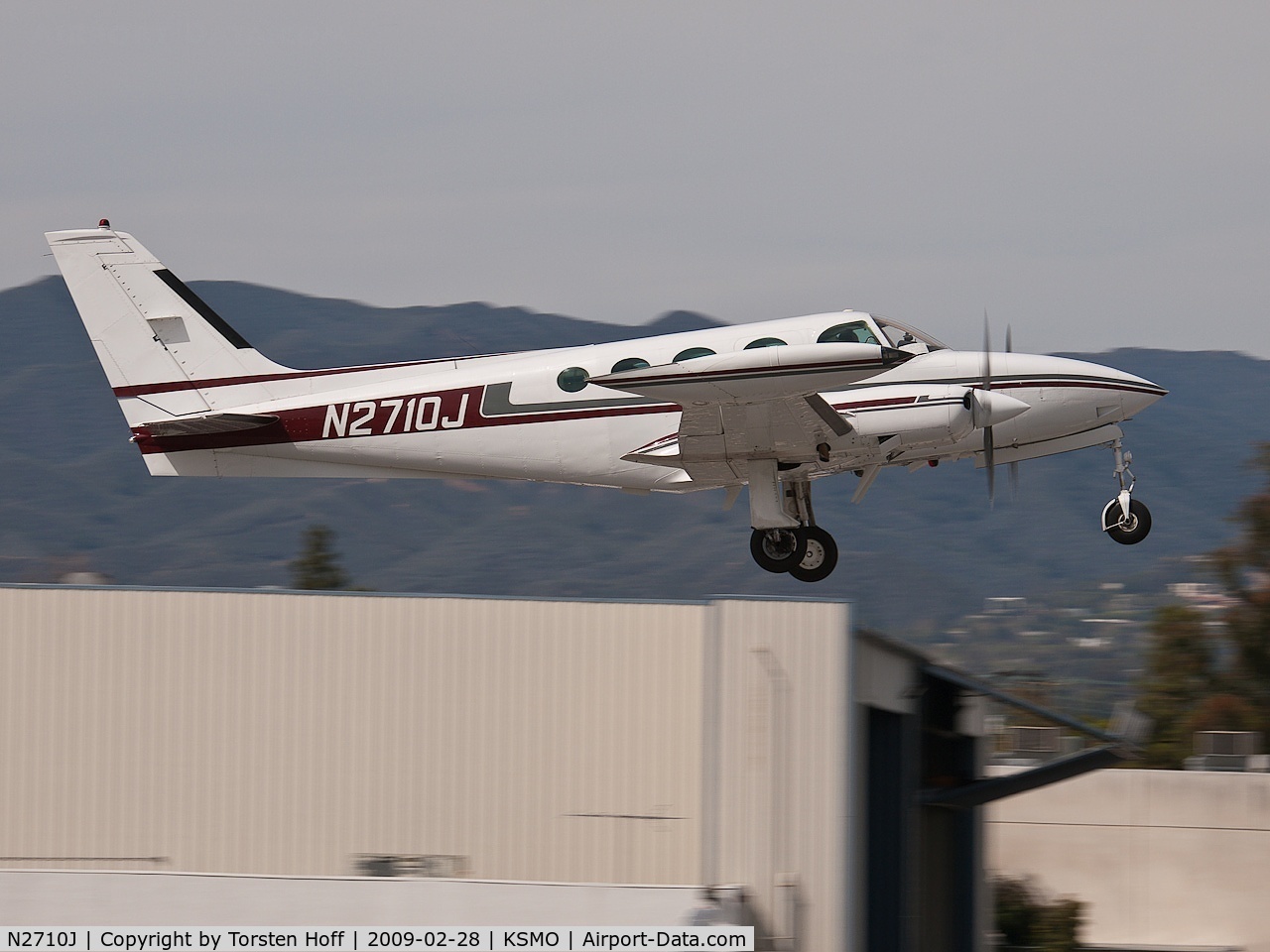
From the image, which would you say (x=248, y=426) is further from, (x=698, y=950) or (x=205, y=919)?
(x=698, y=950)

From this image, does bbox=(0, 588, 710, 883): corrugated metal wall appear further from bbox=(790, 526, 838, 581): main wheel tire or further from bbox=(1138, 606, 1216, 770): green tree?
bbox=(1138, 606, 1216, 770): green tree

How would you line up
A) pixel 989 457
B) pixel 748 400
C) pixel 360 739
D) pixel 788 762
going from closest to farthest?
1. pixel 788 762
2. pixel 360 739
3. pixel 748 400
4. pixel 989 457

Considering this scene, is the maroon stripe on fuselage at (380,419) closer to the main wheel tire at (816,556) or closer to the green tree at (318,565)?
the main wheel tire at (816,556)

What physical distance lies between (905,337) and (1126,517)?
4495 millimetres

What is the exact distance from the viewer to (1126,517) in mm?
20969

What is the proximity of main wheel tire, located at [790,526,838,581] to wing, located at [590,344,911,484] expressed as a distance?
4.22ft

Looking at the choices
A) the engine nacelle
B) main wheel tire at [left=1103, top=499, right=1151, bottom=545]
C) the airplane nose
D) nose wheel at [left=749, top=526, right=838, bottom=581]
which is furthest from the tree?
the engine nacelle

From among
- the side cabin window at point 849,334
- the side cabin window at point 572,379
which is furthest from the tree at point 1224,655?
the side cabin window at point 849,334

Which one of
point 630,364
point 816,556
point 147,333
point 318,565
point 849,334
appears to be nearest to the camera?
point 849,334

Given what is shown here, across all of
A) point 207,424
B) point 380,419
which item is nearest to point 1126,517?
point 380,419

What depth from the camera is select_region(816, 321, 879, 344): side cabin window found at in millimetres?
18312

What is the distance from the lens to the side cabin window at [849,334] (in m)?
18.3

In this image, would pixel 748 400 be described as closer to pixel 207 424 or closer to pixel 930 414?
pixel 930 414

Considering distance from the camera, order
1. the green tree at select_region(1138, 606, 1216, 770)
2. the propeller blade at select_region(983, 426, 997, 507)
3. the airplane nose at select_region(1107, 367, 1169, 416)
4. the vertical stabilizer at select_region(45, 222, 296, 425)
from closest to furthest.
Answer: the propeller blade at select_region(983, 426, 997, 507) < the airplane nose at select_region(1107, 367, 1169, 416) < the vertical stabilizer at select_region(45, 222, 296, 425) < the green tree at select_region(1138, 606, 1216, 770)
